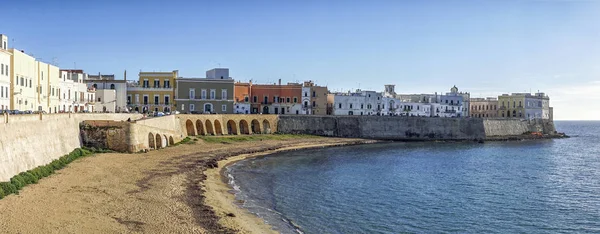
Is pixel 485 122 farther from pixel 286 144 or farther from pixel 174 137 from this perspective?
pixel 174 137

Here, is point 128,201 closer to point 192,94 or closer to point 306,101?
point 192,94

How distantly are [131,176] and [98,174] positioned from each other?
1923 millimetres

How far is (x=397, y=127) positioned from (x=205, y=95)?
101ft

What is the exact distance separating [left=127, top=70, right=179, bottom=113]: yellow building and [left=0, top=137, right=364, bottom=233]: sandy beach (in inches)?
1170

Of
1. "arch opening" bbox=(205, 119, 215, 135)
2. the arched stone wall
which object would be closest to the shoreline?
"arch opening" bbox=(205, 119, 215, 135)

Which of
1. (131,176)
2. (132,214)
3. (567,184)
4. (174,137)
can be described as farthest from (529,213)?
(174,137)

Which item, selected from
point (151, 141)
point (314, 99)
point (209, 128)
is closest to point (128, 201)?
point (151, 141)

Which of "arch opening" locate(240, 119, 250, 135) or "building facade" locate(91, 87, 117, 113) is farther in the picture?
"arch opening" locate(240, 119, 250, 135)

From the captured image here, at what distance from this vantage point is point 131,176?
32188mm

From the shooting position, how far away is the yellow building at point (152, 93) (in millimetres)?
69062

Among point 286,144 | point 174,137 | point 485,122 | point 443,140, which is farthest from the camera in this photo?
point 485,122

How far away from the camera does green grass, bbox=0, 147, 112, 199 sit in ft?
78.5

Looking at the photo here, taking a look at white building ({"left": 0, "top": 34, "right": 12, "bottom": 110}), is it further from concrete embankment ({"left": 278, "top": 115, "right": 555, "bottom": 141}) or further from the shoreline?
concrete embankment ({"left": 278, "top": 115, "right": 555, "bottom": 141})

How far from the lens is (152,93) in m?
69.4
